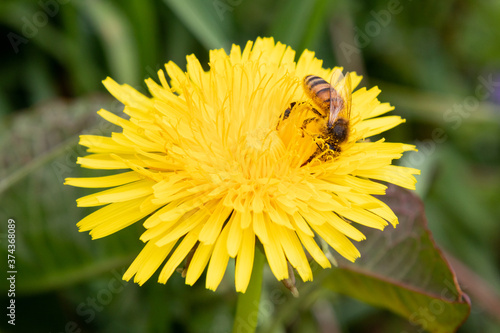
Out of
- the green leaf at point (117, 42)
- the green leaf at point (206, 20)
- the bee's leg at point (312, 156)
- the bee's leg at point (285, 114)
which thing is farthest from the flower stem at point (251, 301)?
the green leaf at point (117, 42)

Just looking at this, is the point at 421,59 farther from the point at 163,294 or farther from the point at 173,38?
the point at 163,294

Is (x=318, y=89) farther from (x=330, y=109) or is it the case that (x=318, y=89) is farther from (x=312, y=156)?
(x=312, y=156)

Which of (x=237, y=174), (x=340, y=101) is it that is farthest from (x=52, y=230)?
(x=340, y=101)

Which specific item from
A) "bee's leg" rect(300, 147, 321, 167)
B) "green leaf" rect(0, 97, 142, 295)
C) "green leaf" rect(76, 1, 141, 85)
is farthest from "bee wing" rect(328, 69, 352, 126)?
"green leaf" rect(76, 1, 141, 85)

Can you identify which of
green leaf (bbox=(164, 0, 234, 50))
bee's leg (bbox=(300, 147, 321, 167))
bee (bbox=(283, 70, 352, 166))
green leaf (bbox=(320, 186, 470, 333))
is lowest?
green leaf (bbox=(320, 186, 470, 333))

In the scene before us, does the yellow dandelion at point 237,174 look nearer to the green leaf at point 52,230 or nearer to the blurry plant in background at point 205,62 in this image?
the blurry plant in background at point 205,62

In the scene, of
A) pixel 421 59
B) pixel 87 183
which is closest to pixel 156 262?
pixel 87 183

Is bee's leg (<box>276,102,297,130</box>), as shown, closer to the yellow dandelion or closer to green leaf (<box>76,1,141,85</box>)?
the yellow dandelion
